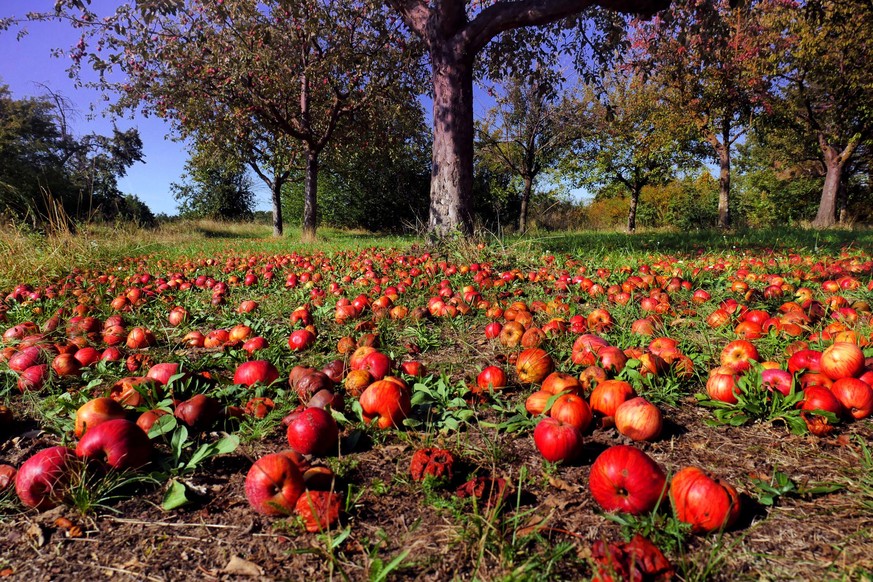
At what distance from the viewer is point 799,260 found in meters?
5.21

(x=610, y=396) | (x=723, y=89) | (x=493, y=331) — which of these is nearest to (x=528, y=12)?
(x=493, y=331)

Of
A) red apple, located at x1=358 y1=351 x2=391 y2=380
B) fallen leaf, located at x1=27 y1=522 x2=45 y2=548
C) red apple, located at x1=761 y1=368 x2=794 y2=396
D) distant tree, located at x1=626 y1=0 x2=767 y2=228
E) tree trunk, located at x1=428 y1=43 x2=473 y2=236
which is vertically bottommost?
fallen leaf, located at x1=27 y1=522 x2=45 y2=548

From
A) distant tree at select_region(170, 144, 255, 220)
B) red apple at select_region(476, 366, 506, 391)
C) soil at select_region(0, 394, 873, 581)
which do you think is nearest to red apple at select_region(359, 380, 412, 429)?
soil at select_region(0, 394, 873, 581)

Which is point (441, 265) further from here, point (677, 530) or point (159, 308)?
point (677, 530)

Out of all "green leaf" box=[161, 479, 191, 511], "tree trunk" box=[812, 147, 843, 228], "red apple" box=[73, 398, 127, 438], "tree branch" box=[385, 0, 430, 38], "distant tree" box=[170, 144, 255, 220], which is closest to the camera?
"green leaf" box=[161, 479, 191, 511]

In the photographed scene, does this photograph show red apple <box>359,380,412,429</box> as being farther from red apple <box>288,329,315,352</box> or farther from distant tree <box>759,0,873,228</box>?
distant tree <box>759,0,873,228</box>

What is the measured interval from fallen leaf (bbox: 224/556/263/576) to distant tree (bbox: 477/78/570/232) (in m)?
23.6

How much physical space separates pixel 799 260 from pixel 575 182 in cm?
2600

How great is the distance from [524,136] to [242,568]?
27.3 metres

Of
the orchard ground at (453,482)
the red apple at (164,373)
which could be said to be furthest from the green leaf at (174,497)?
the red apple at (164,373)

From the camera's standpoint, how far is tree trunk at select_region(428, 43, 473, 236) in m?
7.48

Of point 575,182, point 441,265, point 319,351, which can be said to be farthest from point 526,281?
Answer: point 575,182

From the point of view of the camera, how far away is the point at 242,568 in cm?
113

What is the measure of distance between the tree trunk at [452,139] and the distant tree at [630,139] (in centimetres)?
1525
